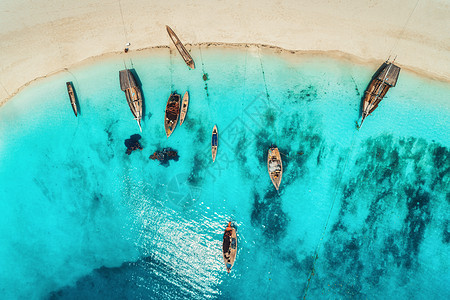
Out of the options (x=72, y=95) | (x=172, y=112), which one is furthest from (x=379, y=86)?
(x=72, y=95)

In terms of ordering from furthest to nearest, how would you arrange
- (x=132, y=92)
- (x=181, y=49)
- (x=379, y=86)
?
(x=181, y=49) < (x=132, y=92) < (x=379, y=86)

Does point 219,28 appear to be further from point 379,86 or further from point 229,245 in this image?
point 229,245

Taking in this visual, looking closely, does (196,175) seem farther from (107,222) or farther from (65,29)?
(65,29)

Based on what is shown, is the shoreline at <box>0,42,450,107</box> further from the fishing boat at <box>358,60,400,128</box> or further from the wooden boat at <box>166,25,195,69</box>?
the fishing boat at <box>358,60,400,128</box>

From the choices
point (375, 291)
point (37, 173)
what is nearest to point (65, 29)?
point (37, 173)

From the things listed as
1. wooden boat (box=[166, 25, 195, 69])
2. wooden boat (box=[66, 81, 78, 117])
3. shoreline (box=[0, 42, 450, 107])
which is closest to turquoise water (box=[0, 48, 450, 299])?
shoreline (box=[0, 42, 450, 107])
